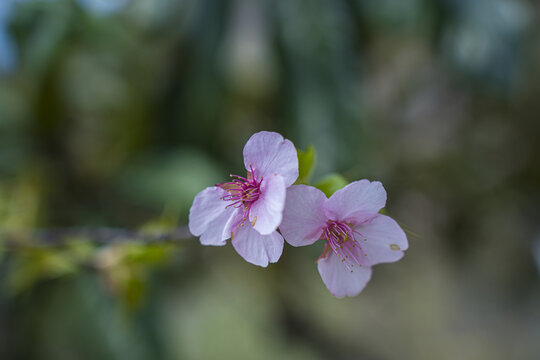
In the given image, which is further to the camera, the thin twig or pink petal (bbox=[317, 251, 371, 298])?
the thin twig

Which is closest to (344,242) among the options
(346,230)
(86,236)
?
(346,230)

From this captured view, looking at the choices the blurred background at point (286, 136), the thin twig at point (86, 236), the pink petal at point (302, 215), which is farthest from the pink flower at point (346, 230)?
the blurred background at point (286, 136)

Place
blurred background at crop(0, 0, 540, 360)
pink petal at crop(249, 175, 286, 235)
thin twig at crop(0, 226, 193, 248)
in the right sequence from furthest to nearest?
blurred background at crop(0, 0, 540, 360) → thin twig at crop(0, 226, 193, 248) → pink petal at crop(249, 175, 286, 235)

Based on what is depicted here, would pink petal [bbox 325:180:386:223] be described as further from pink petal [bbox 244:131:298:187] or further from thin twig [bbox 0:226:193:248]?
thin twig [bbox 0:226:193:248]

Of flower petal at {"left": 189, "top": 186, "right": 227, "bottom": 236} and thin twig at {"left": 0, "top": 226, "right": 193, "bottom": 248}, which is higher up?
thin twig at {"left": 0, "top": 226, "right": 193, "bottom": 248}

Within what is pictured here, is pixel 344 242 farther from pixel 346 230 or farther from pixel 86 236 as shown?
pixel 86 236

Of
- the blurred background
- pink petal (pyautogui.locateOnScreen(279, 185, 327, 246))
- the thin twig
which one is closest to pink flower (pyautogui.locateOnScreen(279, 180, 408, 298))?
pink petal (pyautogui.locateOnScreen(279, 185, 327, 246))

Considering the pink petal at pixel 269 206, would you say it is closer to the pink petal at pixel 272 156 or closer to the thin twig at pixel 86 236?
the pink petal at pixel 272 156

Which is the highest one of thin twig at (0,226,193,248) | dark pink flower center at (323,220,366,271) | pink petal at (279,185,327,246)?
thin twig at (0,226,193,248)

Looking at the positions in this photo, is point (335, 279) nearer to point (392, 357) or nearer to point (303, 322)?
point (303, 322)

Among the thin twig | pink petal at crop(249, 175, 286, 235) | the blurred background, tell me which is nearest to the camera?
pink petal at crop(249, 175, 286, 235)
